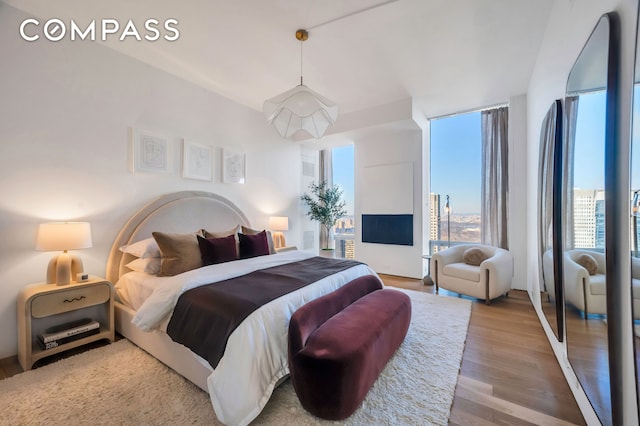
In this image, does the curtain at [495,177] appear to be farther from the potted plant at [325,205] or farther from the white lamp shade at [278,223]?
the white lamp shade at [278,223]

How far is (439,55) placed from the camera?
3049 millimetres

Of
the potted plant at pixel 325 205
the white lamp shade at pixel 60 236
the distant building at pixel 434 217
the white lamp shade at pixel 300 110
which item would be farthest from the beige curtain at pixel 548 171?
the white lamp shade at pixel 60 236

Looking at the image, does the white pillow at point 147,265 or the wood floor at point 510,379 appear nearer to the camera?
the wood floor at point 510,379

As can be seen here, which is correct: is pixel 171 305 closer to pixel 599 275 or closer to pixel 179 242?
pixel 179 242

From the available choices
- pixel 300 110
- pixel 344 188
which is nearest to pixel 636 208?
pixel 300 110

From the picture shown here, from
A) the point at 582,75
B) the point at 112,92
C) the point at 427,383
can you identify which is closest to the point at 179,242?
the point at 112,92

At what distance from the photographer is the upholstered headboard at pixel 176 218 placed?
2.78 m

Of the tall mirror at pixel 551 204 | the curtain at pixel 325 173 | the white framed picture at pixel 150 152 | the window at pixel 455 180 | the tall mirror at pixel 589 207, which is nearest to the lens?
the tall mirror at pixel 589 207

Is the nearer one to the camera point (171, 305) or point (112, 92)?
point (171, 305)

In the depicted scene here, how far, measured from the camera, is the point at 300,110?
244 cm

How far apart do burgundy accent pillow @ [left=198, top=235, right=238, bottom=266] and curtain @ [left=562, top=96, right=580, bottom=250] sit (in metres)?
2.96

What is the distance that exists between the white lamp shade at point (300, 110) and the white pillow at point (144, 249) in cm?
182

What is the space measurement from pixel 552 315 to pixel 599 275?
124 cm

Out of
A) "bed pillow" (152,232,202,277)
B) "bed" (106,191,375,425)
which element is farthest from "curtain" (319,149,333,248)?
"bed pillow" (152,232,202,277)
